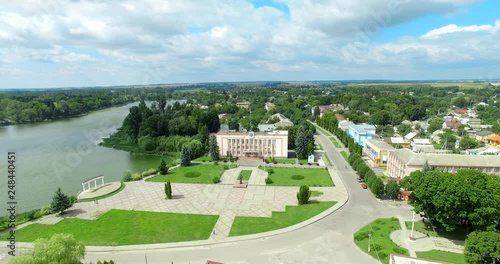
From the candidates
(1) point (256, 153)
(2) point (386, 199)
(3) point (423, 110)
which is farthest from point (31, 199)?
(3) point (423, 110)

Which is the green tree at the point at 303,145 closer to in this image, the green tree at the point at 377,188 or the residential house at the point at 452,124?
the green tree at the point at 377,188

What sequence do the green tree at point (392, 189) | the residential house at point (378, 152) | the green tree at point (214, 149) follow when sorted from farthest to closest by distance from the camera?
the green tree at point (214, 149) → the residential house at point (378, 152) → the green tree at point (392, 189)

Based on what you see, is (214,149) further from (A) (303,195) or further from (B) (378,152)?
(B) (378,152)

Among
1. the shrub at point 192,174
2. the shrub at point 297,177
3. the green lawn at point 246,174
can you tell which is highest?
the shrub at point 192,174

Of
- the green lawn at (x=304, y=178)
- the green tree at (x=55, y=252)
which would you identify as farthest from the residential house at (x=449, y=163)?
the green tree at (x=55, y=252)

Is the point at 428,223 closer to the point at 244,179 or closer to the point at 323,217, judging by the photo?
the point at 323,217

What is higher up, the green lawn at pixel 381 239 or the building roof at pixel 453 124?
the building roof at pixel 453 124
